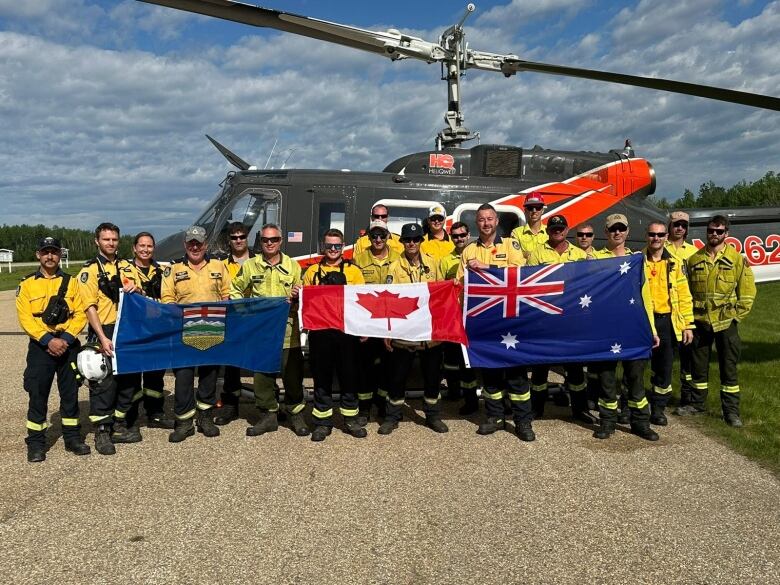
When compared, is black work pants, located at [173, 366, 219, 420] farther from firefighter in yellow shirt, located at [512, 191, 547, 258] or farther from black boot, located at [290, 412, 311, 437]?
firefighter in yellow shirt, located at [512, 191, 547, 258]

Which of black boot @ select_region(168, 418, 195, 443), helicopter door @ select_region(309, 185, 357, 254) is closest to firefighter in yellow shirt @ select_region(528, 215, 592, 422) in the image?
helicopter door @ select_region(309, 185, 357, 254)

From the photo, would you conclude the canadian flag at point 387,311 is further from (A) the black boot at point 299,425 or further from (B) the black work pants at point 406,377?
(A) the black boot at point 299,425

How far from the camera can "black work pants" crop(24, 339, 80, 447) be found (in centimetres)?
498

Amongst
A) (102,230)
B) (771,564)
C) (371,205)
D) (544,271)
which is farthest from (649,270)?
(102,230)

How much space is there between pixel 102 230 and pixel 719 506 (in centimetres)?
568

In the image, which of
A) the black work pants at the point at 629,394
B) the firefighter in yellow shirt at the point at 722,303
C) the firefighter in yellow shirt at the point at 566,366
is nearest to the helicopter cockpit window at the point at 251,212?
the firefighter in yellow shirt at the point at 566,366

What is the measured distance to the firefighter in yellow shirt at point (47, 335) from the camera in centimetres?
495

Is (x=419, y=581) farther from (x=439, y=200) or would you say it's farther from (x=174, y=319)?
(x=439, y=200)

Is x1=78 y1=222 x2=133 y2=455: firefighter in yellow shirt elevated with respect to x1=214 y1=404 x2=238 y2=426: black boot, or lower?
elevated

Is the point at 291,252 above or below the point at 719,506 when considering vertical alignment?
above

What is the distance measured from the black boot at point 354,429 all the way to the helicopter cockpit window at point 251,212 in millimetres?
3203

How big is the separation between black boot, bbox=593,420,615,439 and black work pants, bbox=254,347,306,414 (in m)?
2.99

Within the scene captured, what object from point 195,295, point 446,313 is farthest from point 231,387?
point 446,313

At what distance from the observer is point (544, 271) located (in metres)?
5.71
